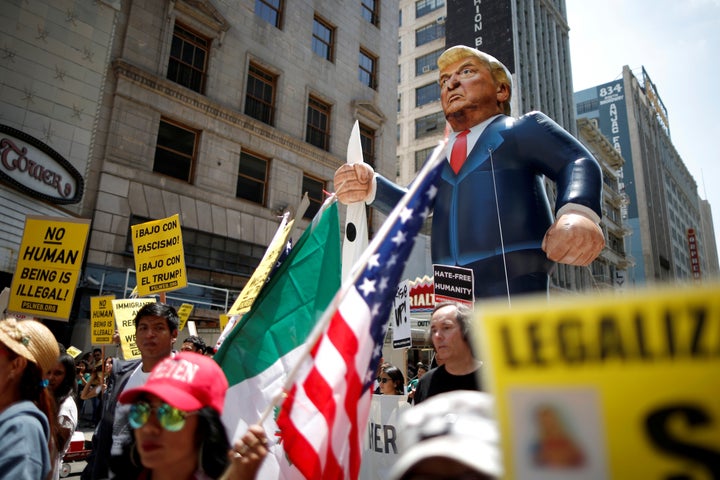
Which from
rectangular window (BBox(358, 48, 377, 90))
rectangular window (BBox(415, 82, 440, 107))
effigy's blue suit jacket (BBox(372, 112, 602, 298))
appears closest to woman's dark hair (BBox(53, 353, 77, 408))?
effigy's blue suit jacket (BBox(372, 112, 602, 298))

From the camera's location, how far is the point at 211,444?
6.06ft

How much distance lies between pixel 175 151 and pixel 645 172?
5751cm

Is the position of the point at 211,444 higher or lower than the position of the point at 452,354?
lower


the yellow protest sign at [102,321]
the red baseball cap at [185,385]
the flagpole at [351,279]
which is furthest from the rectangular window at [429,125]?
the red baseball cap at [185,385]

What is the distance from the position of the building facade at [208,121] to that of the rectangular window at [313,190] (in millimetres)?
88

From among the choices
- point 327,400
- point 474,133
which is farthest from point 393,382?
point 327,400

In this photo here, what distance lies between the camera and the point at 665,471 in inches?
27.2

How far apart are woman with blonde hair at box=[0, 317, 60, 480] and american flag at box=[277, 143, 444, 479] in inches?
38.3

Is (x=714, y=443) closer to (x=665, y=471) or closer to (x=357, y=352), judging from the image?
(x=665, y=471)

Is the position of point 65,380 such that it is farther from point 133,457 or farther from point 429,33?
point 429,33

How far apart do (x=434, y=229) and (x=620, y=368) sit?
281 centimetres

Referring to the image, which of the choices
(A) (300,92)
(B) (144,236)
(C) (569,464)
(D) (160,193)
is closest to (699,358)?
(C) (569,464)

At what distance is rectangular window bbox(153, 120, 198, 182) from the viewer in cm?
1451

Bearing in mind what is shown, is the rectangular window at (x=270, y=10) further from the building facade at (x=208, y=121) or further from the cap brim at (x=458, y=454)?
the cap brim at (x=458, y=454)
